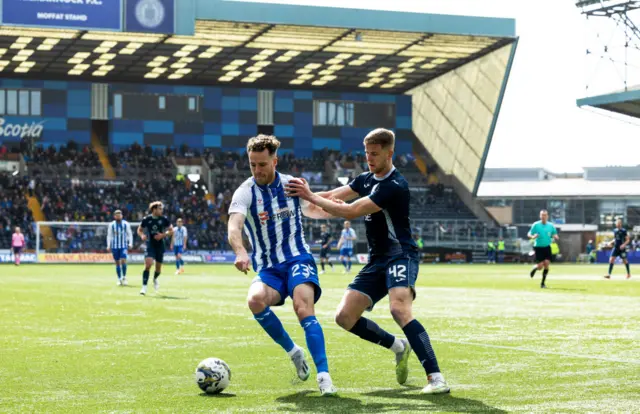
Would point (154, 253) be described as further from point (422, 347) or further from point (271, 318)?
point (422, 347)

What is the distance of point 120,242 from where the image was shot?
28500 millimetres

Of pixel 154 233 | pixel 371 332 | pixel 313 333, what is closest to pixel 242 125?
pixel 154 233

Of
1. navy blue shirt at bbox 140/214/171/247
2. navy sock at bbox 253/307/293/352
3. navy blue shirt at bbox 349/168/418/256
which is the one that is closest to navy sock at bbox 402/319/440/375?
navy blue shirt at bbox 349/168/418/256

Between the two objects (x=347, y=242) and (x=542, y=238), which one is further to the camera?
(x=347, y=242)

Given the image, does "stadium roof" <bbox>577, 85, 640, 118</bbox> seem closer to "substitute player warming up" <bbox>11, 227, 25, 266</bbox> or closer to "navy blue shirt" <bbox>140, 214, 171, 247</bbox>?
"substitute player warming up" <bbox>11, 227, 25, 266</bbox>

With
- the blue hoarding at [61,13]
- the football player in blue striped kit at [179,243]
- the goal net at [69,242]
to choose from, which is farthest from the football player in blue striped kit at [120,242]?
the goal net at [69,242]

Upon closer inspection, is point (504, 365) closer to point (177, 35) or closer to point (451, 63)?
point (177, 35)

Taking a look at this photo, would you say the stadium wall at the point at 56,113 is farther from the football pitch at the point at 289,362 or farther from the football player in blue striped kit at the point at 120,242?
the football pitch at the point at 289,362

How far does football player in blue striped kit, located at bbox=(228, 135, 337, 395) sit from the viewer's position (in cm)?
844

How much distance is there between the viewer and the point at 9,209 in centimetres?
5481

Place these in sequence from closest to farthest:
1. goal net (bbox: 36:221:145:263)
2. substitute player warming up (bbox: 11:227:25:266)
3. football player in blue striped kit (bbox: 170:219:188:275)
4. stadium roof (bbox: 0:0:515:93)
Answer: football player in blue striped kit (bbox: 170:219:188:275)
substitute player warming up (bbox: 11:227:25:266)
stadium roof (bbox: 0:0:515:93)
goal net (bbox: 36:221:145:263)

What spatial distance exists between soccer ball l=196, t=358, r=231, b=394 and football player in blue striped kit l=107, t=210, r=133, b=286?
2004cm

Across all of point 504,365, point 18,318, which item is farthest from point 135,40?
point 504,365

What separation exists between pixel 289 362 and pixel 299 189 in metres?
2.40
